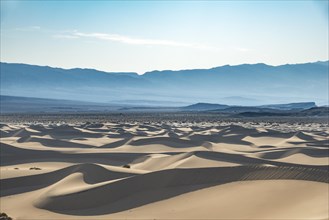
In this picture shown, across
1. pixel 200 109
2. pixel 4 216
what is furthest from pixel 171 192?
pixel 200 109

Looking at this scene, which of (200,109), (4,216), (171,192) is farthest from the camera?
(200,109)

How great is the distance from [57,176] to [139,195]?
161 inches

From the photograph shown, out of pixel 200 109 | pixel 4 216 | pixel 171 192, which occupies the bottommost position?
pixel 200 109

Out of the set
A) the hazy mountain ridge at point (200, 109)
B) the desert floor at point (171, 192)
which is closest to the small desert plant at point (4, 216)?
the desert floor at point (171, 192)

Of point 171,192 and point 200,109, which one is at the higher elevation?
point 171,192

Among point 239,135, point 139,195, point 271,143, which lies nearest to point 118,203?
point 139,195

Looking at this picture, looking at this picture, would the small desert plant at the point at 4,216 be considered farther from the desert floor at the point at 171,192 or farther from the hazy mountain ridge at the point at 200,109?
the hazy mountain ridge at the point at 200,109

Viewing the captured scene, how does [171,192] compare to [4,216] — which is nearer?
[4,216]

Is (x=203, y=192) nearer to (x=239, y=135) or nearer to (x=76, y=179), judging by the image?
(x=76, y=179)

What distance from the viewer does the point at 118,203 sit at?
11.7m

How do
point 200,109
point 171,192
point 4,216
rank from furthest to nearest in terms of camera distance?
1. point 200,109
2. point 171,192
3. point 4,216

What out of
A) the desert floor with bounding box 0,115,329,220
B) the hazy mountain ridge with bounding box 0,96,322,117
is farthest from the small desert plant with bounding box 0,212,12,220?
the hazy mountain ridge with bounding box 0,96,322,117

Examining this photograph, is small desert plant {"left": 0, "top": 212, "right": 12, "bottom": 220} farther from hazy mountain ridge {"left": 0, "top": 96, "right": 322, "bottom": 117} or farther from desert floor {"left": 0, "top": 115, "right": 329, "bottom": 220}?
hazy mountain ridge {"left": 0, "top": 96, "right": 322, "bottom": 117}

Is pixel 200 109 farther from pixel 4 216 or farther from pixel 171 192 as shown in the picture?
pixel 4 216
